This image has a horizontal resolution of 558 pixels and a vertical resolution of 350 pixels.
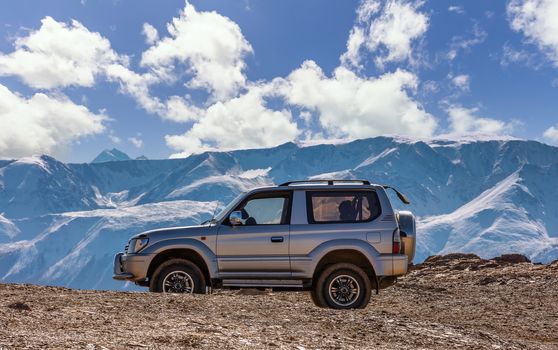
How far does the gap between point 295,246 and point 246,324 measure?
248cm

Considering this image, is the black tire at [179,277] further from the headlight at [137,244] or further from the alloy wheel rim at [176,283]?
the headlight at [137,244]

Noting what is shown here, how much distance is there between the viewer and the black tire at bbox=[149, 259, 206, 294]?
9.93m

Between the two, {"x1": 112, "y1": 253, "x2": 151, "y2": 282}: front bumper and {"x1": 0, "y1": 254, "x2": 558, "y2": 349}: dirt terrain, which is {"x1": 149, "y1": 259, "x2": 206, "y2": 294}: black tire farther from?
{"x1": 0, "y1": 254, "x2": 558, "y2": 349}: dirt terrain

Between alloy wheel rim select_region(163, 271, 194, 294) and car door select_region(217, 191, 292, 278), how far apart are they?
739 millimetres

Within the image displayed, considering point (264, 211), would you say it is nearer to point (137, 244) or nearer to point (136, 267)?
point (137, 244)

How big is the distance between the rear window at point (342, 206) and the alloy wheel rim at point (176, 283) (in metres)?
2.49

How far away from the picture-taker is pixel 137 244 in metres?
10.1

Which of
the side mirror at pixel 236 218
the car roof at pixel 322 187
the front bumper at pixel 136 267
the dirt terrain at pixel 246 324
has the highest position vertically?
the car roof at pixel 322 187

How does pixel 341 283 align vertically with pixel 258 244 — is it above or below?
below

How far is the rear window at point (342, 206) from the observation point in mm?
9703

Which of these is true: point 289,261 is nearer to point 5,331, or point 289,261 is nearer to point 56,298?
point 56,298

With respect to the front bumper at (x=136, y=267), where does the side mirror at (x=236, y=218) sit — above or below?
above

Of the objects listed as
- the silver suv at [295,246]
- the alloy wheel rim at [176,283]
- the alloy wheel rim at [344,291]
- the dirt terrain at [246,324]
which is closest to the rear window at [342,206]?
the silver suv at [295,246]

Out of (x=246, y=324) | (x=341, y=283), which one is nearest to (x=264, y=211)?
(x=341, y=283)
